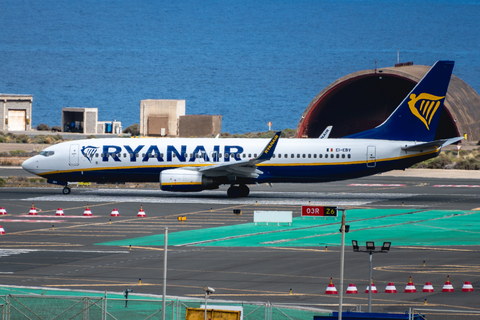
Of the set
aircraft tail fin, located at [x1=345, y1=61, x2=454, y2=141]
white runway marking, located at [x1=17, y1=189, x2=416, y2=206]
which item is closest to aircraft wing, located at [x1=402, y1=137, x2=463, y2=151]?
aircraft tail fin, located at [x1=345, y1=61, x2=454, y2=141]

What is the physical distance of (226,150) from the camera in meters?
45.4

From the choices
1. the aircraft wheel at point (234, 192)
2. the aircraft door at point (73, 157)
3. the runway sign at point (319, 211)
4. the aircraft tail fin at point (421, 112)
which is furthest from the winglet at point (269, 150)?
the runway sign at point (319, 211)

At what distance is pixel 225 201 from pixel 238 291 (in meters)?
23.3

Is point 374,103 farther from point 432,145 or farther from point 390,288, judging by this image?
point 390,288

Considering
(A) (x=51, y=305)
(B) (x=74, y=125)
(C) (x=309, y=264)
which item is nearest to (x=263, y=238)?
(C) (x=309, y=264)

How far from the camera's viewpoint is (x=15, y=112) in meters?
109

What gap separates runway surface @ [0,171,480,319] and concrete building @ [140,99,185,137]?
4559 cm

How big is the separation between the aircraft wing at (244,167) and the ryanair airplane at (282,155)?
0.06m

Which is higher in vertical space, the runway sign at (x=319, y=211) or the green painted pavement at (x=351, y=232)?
the runway sign at (x=319, y=211)

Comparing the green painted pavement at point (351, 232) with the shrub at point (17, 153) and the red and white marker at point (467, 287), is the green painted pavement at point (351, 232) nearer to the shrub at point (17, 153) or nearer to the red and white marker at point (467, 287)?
the red and white marker at point (467, 287)

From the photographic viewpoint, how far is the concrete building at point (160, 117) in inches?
3693

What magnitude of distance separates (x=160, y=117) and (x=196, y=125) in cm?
568

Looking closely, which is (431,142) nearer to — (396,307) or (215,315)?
(396,307)

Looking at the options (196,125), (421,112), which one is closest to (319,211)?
(421,112)
